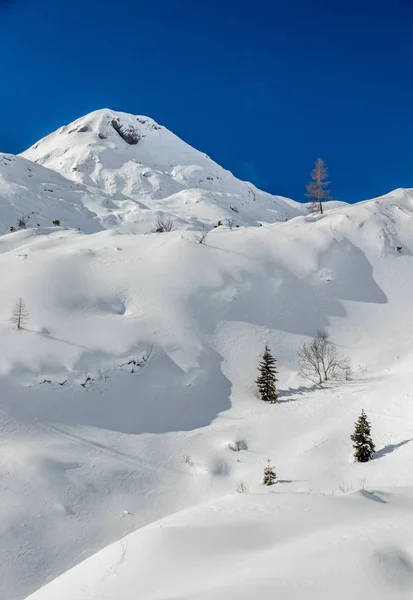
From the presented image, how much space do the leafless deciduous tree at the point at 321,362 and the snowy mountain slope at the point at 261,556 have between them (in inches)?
669

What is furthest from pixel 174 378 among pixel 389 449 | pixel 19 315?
pixel 389 449

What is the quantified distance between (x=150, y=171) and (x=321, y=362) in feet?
279

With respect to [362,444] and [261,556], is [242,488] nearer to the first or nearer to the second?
[362,444]

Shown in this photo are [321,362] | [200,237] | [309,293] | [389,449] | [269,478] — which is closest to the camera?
[269,478]

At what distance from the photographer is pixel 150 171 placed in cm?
9994

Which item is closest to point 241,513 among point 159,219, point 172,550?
point 172,550

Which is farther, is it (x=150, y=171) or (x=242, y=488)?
(x=150, y=171)

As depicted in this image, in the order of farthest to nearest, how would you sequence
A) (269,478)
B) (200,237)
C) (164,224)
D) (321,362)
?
(164,224) → (200,237) → (321,362) → (269,478)

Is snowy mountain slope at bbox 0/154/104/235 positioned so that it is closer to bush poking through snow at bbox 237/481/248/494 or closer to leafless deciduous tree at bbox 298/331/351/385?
leafless deciduous tree at bbox 298/331/351/385

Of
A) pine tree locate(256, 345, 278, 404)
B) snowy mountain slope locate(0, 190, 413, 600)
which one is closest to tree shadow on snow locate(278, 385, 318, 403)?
snowy mountain slope locate(0, 190, 413, 600)

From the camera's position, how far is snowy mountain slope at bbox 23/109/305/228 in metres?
82.6

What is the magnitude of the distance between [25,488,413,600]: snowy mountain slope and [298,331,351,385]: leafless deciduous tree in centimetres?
1699

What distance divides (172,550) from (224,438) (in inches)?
531

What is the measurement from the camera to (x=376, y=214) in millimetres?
47781
